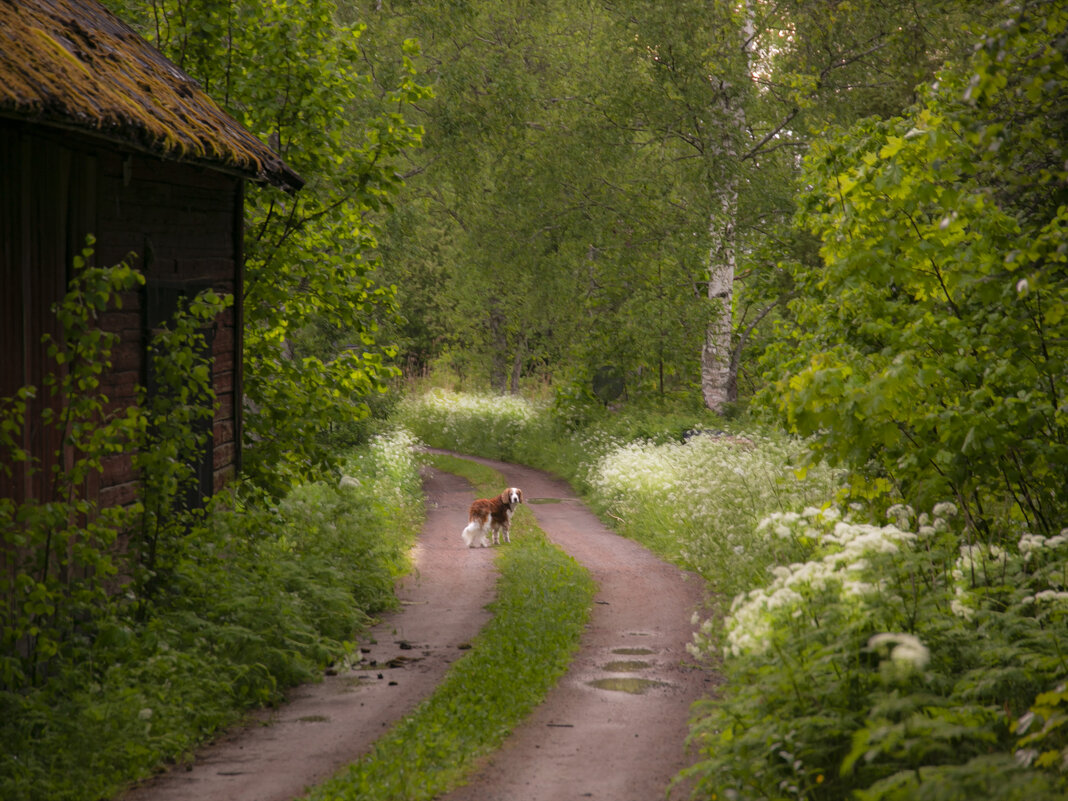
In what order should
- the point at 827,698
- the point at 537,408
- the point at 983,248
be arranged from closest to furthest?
the point at 827,698, the point at 983,248, the point at 537,408

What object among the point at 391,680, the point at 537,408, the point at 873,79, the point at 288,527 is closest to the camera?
the point at 391,680

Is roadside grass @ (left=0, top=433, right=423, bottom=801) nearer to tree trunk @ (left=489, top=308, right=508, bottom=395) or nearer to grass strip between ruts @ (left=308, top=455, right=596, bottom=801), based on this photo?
grass strip between ruts @ (left=308, top=455, right=596, bottom=801)

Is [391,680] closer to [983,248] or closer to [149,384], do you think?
[149,384]

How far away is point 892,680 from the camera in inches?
214

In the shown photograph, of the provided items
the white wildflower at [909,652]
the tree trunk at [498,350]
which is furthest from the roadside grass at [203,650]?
the tree trunk at [498,350]

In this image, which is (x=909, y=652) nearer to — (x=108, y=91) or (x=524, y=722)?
(x=524, y=722)

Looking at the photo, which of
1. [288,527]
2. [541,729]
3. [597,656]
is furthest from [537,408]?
[541,729]

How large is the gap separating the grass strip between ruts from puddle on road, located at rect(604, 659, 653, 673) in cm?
42

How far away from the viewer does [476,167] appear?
2155 cm

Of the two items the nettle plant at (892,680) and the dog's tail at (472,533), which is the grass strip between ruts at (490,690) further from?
the nettle plant at (892,680)

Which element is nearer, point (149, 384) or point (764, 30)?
point (149, 384)

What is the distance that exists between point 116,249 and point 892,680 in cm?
689

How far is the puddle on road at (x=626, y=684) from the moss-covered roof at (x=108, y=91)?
5.58 m

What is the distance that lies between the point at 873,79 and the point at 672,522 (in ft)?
34.7
